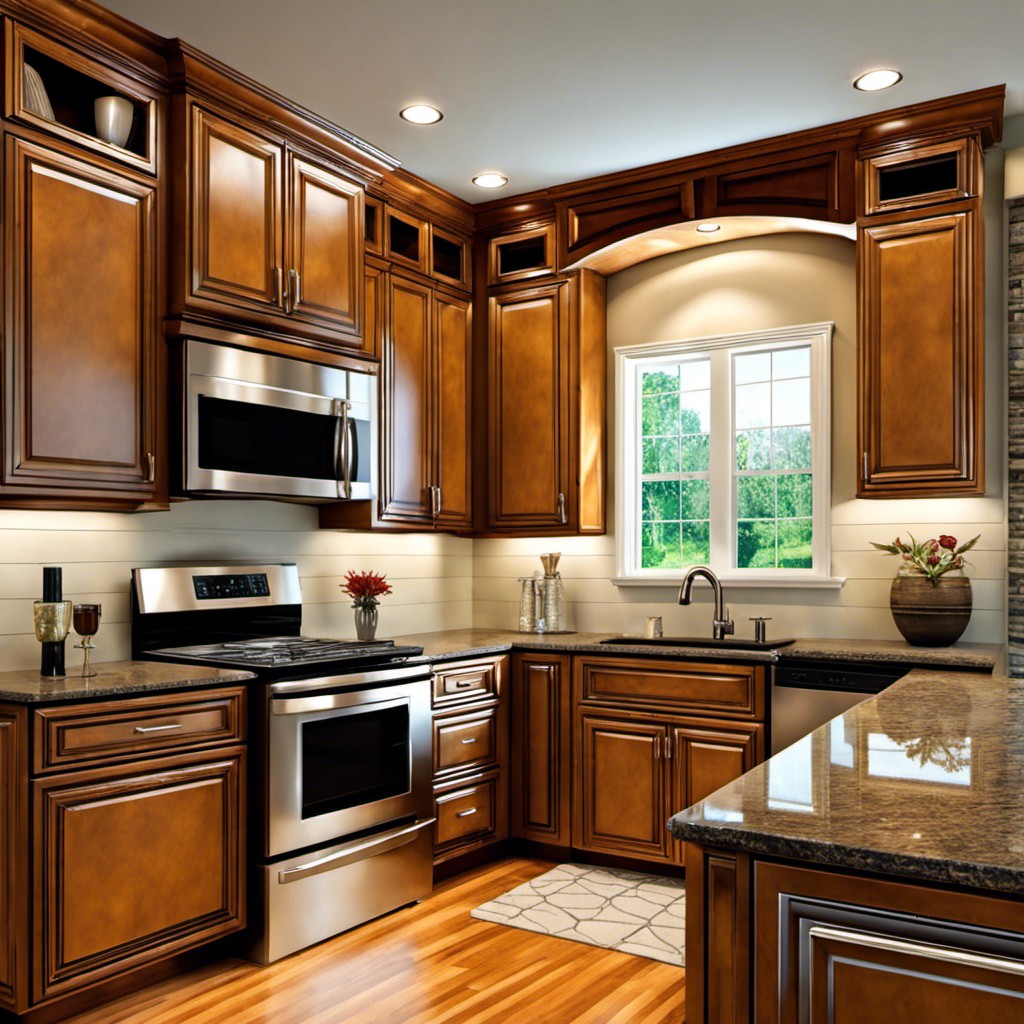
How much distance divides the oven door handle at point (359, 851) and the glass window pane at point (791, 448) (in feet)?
6.87

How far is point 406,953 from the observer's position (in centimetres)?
319

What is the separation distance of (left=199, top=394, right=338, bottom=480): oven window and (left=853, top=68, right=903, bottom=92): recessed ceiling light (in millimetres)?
2216

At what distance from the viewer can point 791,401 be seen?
4.43m

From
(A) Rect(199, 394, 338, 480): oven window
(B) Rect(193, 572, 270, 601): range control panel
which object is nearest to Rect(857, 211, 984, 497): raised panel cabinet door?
(A) Rect(199, 394, 338, 480): oven window

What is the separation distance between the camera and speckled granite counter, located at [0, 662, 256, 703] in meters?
2.63

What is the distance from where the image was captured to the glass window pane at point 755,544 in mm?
4457

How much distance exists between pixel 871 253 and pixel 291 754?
2743 mm

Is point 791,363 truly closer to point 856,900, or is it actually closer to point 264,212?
point 264,212

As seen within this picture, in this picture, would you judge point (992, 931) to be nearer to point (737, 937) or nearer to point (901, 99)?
point (737, 937)

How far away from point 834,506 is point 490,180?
2029mm

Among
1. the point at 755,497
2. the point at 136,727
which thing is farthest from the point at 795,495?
the point at 136,727

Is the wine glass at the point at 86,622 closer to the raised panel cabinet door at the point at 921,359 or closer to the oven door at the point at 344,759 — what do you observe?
the oven door at the point at 344,759

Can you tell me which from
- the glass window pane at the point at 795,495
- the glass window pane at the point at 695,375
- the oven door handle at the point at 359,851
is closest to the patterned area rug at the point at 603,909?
the oven door handle at the point at 359,851

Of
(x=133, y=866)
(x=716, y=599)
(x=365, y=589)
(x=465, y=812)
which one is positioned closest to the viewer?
(x=133, y=866)
